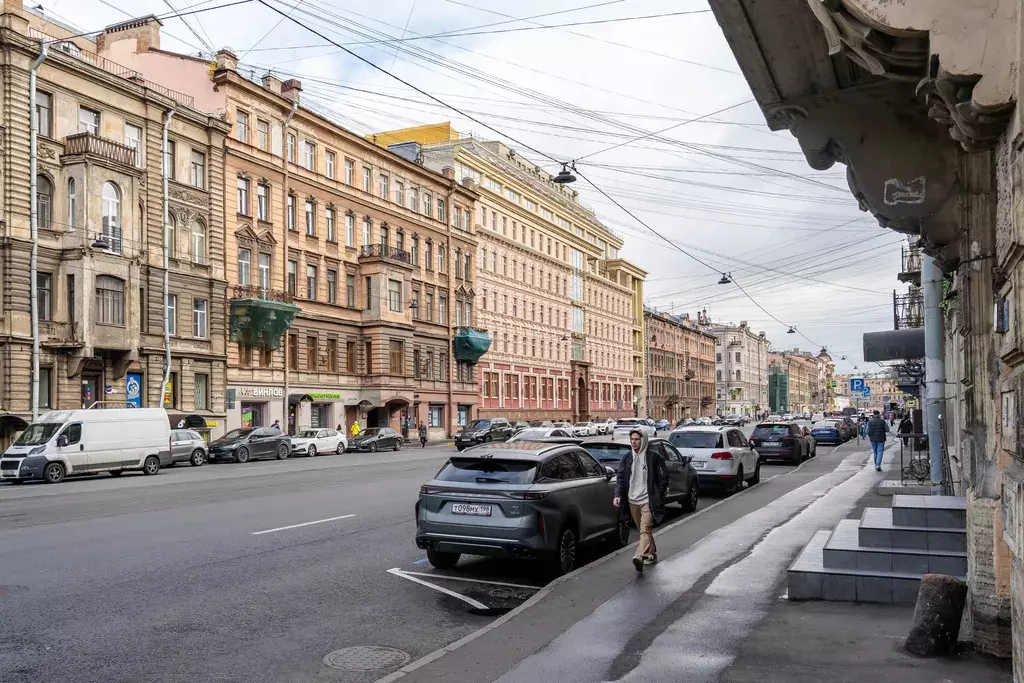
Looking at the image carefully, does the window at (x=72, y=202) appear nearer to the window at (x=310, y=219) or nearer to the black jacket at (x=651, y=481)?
the window at (x=310, y=219)

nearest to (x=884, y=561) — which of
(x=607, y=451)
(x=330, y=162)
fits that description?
(x=607, y=451)

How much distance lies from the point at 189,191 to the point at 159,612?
35387mm

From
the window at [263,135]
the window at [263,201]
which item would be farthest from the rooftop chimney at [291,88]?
the window at [263,201]

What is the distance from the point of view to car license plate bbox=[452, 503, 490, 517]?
9.93 m

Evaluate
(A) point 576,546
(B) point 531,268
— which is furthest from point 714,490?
(B) point 531,268

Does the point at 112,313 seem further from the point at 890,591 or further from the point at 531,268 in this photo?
the point at 531,268

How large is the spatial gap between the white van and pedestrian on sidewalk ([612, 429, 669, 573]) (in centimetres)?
2129

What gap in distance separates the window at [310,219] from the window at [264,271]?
354cm

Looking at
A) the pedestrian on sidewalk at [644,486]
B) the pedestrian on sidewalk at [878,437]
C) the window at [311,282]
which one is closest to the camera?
the pedestrian on sidewalk at [644,486]

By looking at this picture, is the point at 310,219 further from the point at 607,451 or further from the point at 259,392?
the point at 607,451

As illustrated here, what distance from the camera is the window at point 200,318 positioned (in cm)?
4070

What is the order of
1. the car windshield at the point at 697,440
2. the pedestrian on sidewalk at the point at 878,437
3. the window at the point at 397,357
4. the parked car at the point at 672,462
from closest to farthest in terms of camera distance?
the parked car at the point at 672,462, the car windshield at the point at 697,440, the pedestrian on sidewalk at the point at 878,437, the window at the point at 397,357

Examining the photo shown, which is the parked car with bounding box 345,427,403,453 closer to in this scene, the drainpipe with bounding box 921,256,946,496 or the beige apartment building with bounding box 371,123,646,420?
the beige apartment building with bounding box 371,123,646,420

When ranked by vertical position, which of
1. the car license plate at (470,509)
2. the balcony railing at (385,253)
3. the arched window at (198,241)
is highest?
the balcony railing at (385,253)
